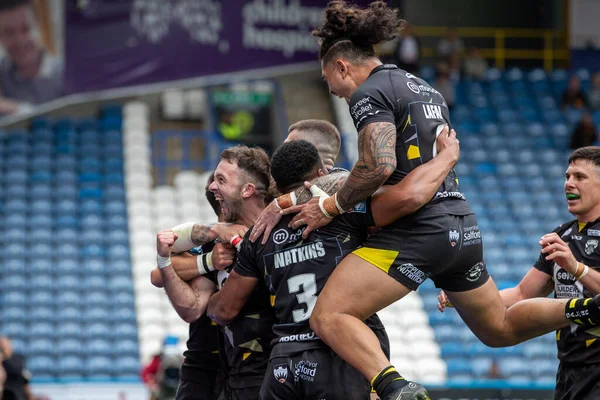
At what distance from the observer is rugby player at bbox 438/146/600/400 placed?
18.9 feet

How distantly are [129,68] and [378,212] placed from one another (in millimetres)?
14322

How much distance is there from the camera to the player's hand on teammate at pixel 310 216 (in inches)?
198

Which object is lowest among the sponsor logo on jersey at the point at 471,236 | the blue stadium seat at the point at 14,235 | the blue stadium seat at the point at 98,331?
the blue stadium seat at the point at 98,331

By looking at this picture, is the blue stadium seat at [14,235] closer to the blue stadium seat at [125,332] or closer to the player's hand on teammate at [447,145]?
the blue stadium seat at [125,332]

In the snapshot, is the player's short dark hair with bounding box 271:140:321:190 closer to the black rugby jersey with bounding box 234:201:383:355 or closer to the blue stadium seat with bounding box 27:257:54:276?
the black rugby jersey with bounding box 234:201:383:355

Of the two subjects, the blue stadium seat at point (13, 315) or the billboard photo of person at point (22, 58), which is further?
the billboard photo of person at point (22, 58)

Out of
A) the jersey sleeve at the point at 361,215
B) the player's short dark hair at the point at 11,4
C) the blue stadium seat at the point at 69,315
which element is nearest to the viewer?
the jersey sleeve at the point at 361,215

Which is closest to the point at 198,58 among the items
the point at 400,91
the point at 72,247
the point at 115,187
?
the point at 115,187

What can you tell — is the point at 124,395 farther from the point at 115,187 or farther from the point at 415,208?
the point at 415,208

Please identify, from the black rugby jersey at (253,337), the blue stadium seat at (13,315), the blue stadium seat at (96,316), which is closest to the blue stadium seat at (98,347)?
the blue stadium seat at (96,316)

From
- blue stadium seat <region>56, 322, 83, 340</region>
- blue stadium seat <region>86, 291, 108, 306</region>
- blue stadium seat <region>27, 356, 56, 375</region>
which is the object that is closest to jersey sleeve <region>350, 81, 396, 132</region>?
blue stadium seat <region>27, 356, 56, 375</region>

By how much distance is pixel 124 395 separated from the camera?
39.7ft

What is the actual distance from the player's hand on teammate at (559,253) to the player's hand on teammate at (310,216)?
142cm

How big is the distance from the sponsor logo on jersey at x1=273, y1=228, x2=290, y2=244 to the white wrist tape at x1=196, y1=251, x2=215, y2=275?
0.67 meters
